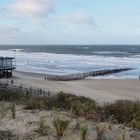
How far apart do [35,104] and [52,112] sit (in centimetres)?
155

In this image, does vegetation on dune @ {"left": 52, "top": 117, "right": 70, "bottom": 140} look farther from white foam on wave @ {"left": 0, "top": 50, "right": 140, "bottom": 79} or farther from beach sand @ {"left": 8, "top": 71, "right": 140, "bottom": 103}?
white foam on wave @ {"left": 0, "top": 50, "right": 140, "bottom": 79}

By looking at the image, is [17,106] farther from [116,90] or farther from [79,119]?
[116,90]

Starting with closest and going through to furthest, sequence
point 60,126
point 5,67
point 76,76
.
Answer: point 60,126 < point 5,67 < point 76,76

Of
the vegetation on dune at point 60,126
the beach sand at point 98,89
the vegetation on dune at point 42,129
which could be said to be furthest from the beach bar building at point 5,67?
the vegetation on dune at point 60,126

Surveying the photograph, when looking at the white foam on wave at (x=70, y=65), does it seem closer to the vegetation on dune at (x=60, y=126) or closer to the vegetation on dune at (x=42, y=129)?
the vegetation on dune at (x=42, y=129)

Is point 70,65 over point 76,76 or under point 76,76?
over

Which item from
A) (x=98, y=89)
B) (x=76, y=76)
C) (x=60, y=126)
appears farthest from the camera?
(x=76, y=76)

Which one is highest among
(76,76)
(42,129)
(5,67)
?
(42,129)

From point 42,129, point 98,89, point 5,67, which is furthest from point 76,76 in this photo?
point 42,129

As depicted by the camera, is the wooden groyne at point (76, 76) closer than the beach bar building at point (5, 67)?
No

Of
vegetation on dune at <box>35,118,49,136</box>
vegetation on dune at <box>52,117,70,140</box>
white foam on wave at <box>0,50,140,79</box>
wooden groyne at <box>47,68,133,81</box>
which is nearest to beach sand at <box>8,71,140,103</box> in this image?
wooden groyne at <box>47,68,133,81</box>

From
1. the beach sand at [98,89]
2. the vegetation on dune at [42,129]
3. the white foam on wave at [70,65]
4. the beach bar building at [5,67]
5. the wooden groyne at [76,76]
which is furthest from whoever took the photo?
the white foam on wave at [70,65]

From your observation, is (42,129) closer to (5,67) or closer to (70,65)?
(5,67)

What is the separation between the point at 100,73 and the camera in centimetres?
6475
